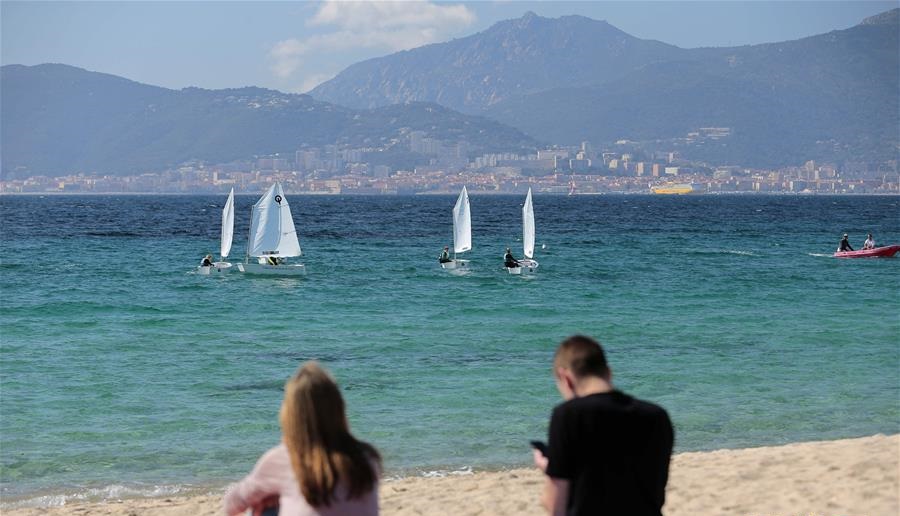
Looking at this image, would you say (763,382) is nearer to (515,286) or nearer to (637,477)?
(637,477)

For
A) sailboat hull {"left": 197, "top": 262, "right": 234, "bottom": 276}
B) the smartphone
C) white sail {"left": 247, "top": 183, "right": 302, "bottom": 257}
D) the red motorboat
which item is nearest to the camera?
the smartphone

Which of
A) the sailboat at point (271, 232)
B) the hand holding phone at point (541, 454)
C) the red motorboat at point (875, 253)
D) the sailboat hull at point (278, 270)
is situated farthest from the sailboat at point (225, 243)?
the hand holding phone at point (541, 454)

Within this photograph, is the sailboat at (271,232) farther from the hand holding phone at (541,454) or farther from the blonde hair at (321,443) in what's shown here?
the blonde hair at (321,443)

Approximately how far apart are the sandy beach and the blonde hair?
6.63 metres

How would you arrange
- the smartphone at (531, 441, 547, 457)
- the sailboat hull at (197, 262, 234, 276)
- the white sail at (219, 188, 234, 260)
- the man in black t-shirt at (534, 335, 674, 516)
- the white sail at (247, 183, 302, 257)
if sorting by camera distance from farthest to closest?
the white sail at (219, 188, 234, 260) → the white sail at (247, 183, 302, 257) → the sailboat hull at (197, 262, 234, 276) → the smartphone at (531, 441, 547, 457) → the man in black t-shirt at (534, 335, 674, 516)

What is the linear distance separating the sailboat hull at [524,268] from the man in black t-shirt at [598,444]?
42472mm

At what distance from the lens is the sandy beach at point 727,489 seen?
1105 centimetres

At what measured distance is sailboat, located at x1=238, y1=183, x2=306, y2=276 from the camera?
162 feet

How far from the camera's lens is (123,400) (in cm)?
1978

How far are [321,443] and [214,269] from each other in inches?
1788

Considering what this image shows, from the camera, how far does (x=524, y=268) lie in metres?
48.8

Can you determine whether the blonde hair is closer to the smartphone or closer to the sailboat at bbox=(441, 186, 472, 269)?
the smartphone

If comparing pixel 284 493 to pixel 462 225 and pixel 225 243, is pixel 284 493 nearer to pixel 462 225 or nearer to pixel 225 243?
pixel 225 243

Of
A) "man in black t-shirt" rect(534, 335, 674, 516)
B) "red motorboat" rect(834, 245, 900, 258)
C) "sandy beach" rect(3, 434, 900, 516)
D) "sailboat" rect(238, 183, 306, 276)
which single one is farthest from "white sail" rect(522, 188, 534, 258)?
"man in black t-shirt" rect(534, 335, 674, 516)
